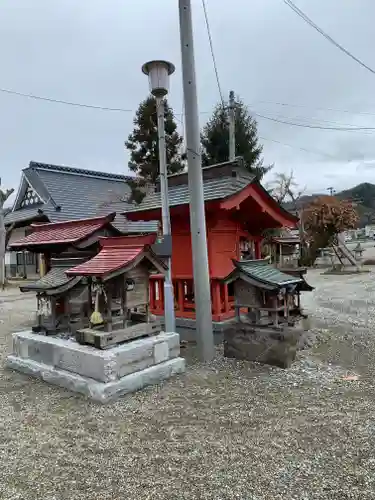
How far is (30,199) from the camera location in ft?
63.0

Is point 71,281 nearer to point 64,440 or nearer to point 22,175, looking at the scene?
point 64,440

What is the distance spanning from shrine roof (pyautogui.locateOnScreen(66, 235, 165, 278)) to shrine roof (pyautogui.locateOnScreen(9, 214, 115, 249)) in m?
0.51

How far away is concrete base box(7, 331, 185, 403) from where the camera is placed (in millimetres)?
3725

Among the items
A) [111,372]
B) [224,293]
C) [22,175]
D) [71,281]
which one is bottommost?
[111,372]

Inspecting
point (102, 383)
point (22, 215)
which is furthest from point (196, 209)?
point (22, 215)

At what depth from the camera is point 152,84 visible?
196 inches

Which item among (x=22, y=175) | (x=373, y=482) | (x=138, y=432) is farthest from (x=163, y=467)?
(x=22, y=175)

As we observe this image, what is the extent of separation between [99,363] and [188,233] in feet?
9.75

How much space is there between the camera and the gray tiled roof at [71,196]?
17.3m

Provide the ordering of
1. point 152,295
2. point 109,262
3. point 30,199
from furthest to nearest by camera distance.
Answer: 1. point 30,199
2. point 152,295
3. point 109,262

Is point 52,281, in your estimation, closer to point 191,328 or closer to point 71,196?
point 191,328

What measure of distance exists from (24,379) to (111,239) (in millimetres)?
1911

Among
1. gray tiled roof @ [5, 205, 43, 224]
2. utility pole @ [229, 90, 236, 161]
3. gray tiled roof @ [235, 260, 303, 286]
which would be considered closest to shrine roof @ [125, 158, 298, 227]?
gray tiled roof @ [235, 260, 303, 286]

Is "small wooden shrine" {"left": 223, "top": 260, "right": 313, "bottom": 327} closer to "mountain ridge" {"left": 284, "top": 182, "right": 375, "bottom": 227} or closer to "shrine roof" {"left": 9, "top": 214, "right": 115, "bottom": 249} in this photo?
"shrine roof" {"left": 9, "top": 214, "right": 115, "bottom": 249}
